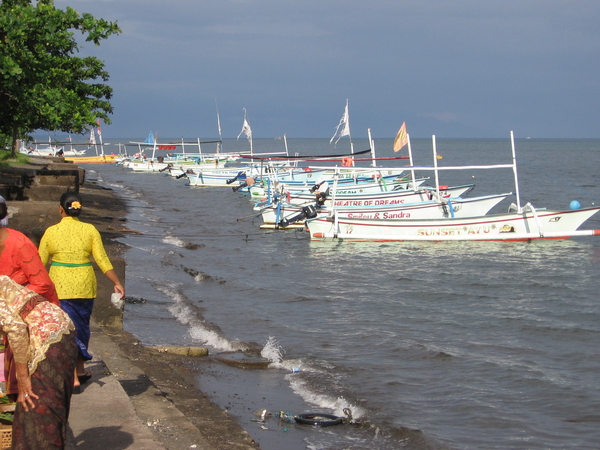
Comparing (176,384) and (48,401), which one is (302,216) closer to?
(176,384)

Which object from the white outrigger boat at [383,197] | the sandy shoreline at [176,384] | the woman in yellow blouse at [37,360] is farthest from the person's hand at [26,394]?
the white outrigger boat at [383,197]

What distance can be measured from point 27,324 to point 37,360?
0.20 meters

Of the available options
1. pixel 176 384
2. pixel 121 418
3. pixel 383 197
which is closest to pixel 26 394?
pixel 121 418

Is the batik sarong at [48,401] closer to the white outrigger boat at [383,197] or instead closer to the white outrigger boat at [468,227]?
the white outrigger boat at [468,227]

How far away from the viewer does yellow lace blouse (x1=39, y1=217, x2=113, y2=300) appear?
5.54 meters

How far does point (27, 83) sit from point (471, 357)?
10.5m

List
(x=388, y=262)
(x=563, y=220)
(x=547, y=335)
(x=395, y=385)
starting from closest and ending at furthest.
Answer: (x=395, y=385)
(x=547, y=335)
(x=388, y=262)
(x=563, y=220)

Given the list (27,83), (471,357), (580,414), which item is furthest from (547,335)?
(27,83)

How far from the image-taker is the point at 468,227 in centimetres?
2077

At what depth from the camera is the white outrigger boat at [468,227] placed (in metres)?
20.4

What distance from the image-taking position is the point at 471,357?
9.76 m

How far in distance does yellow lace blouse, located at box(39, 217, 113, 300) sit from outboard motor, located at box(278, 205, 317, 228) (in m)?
17.1

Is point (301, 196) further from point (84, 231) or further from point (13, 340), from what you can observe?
point (13, 340)

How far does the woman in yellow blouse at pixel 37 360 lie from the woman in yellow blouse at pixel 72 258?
73.9 inches
